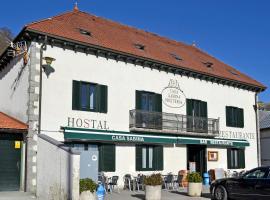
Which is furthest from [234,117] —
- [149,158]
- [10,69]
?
[10,69]

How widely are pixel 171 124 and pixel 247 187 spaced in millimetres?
Answer: 8535

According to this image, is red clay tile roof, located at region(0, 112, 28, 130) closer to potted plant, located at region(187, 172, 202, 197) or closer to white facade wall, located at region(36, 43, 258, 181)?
white facade wall, located at region(36, 43, 258, 181)

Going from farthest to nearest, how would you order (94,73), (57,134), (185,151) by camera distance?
(185,151) → (94,73) → (57,134)

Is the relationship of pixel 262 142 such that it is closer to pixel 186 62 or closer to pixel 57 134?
pixel 186 62

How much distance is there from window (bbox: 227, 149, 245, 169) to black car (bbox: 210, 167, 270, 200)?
1113cm

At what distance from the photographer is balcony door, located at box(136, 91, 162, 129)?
21.8 m

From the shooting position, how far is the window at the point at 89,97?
Result: 19562mm

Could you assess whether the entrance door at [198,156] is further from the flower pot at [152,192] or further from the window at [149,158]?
the flower pot at [152,192]

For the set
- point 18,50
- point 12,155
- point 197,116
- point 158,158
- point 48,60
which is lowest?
point 158,158

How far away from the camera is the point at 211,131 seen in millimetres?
25484

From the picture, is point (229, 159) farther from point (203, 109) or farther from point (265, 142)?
point (265, 142)

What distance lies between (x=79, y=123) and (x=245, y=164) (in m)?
14.3

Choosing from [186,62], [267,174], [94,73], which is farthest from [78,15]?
[267,174]

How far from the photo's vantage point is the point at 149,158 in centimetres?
2248
